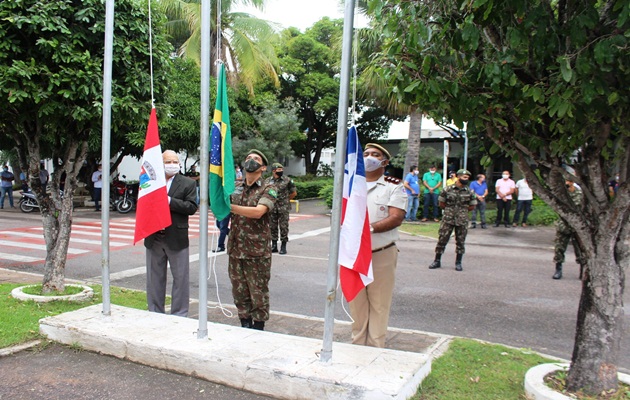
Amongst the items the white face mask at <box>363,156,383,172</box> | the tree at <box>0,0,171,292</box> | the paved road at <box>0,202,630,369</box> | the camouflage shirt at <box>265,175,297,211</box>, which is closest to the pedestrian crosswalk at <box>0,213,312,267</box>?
the paved road at <box>0,202,630,369</box>

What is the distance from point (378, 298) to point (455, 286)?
156 inches

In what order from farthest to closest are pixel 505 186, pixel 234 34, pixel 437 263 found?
pixel 234 34
pixel 505 186
pixel 437 263

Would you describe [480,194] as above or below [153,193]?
below

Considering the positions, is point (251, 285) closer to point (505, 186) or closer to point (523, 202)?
point (505, 186)

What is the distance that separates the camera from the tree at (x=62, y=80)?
17.0ft

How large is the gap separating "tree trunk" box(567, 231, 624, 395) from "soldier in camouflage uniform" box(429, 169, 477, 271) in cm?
568

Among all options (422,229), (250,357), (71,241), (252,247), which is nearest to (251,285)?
(252,247)

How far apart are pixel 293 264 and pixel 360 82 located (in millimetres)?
12006

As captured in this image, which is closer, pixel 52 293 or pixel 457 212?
pixel 52 293

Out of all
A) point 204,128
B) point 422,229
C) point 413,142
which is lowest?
point 422,229

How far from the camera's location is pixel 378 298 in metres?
4.44

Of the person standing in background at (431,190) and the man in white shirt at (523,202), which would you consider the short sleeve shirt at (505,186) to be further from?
the person standing in background at (431,190)

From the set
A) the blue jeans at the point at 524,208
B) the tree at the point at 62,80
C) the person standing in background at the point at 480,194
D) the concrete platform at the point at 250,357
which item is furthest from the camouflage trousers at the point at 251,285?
the blue jeans at the point at 524,208

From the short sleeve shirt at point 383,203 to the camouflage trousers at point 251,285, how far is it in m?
1.17
